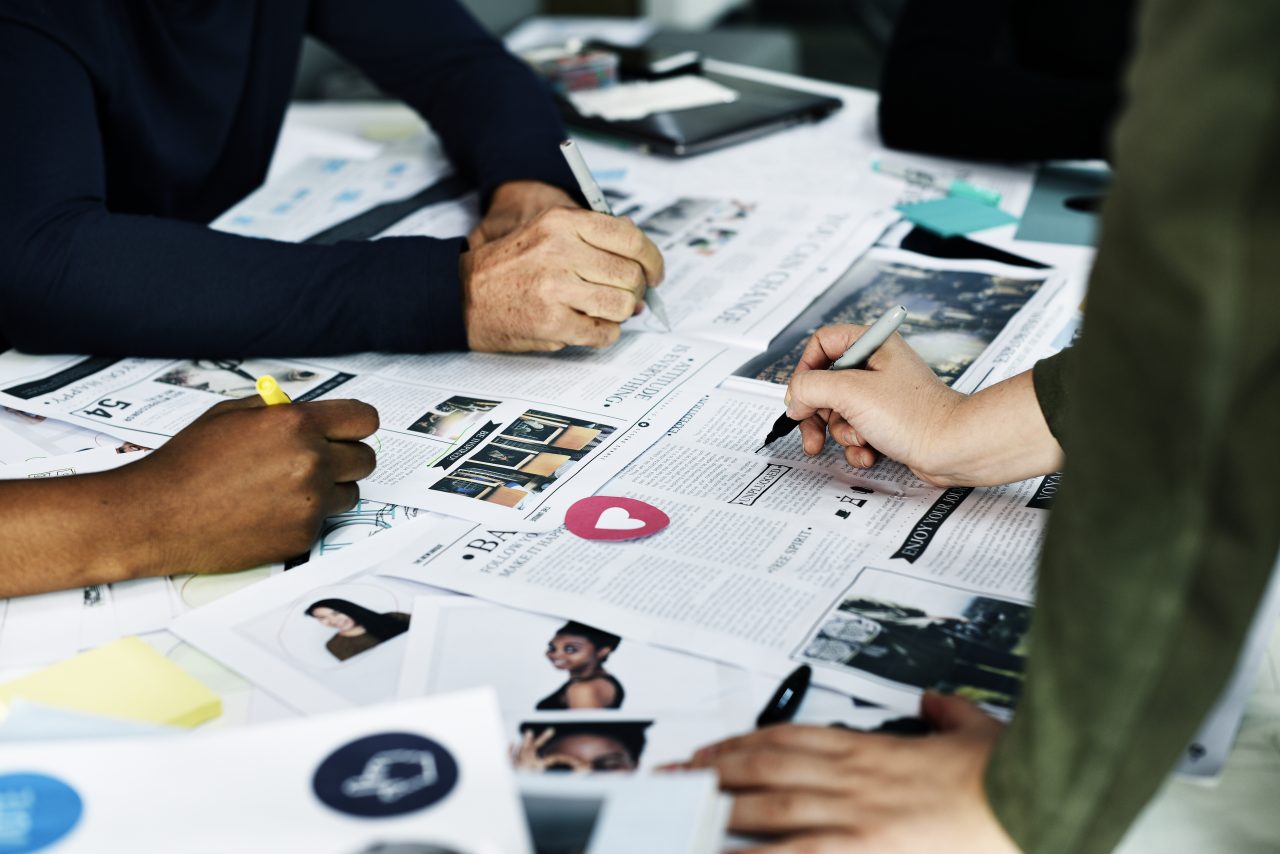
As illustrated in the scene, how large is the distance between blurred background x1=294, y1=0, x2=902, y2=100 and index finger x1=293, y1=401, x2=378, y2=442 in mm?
1312

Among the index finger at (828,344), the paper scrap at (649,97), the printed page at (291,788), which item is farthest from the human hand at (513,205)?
the printed page at (291,788)

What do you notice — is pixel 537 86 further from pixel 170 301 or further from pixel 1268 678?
pixel 1268 678

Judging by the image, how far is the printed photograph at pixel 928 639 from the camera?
67 cm

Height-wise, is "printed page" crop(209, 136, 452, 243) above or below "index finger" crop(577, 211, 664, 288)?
below

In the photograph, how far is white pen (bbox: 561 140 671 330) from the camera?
113cm

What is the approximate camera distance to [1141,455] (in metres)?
0.44

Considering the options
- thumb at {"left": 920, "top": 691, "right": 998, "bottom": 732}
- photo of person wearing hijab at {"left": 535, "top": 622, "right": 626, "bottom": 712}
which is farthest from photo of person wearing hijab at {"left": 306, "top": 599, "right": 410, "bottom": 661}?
thumb at {"left": 920, "top": 691, "right": 998, "bottom": 732}

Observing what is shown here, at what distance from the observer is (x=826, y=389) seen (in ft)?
2.92

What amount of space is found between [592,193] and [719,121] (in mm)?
542

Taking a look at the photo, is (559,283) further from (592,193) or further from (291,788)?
(291,788)

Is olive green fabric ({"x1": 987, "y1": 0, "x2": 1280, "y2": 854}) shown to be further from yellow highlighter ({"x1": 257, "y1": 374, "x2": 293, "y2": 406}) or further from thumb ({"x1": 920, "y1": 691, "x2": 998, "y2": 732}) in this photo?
yellow highlighter ({"x1": 257, "y1": 374, "x2": 293, "y2": 406})

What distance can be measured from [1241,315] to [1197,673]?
154 mm

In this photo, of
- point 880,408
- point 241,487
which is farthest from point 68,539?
point 880,408

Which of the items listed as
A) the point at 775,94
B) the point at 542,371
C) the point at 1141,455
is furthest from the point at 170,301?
the point at 775,94
